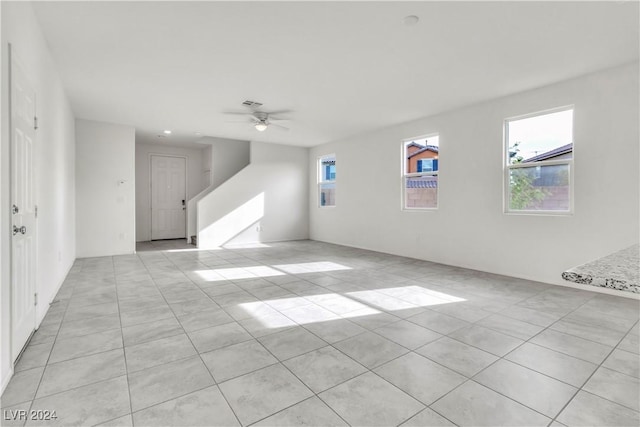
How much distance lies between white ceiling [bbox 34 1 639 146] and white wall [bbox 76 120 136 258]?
106cm

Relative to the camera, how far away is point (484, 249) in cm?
484

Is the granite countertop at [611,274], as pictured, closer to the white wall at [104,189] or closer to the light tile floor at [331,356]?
the light tile floor at [331,356]

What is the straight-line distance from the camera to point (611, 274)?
912 mm

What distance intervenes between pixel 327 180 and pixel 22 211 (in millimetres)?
6754

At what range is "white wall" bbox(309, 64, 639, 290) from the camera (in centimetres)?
357

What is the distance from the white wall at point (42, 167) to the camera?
1.89 meters

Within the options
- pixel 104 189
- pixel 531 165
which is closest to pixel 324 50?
pixel 531 165

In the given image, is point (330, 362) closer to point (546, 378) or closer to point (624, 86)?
point (546, 378)

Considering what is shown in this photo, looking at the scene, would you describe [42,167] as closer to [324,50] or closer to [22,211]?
[22,211]

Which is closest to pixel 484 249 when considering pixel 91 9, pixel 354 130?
pixel 354 130

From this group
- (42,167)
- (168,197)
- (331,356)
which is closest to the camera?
(331,356)

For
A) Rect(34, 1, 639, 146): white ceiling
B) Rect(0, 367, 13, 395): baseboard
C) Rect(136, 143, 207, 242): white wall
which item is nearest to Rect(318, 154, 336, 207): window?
Rect(34, 1, 639, 146): white ceiling

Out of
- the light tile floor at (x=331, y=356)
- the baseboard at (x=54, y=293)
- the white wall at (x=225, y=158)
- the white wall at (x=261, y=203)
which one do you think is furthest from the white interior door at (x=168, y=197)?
the light tile floor at (x=331, y=356)

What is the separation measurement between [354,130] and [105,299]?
5.38 meters
